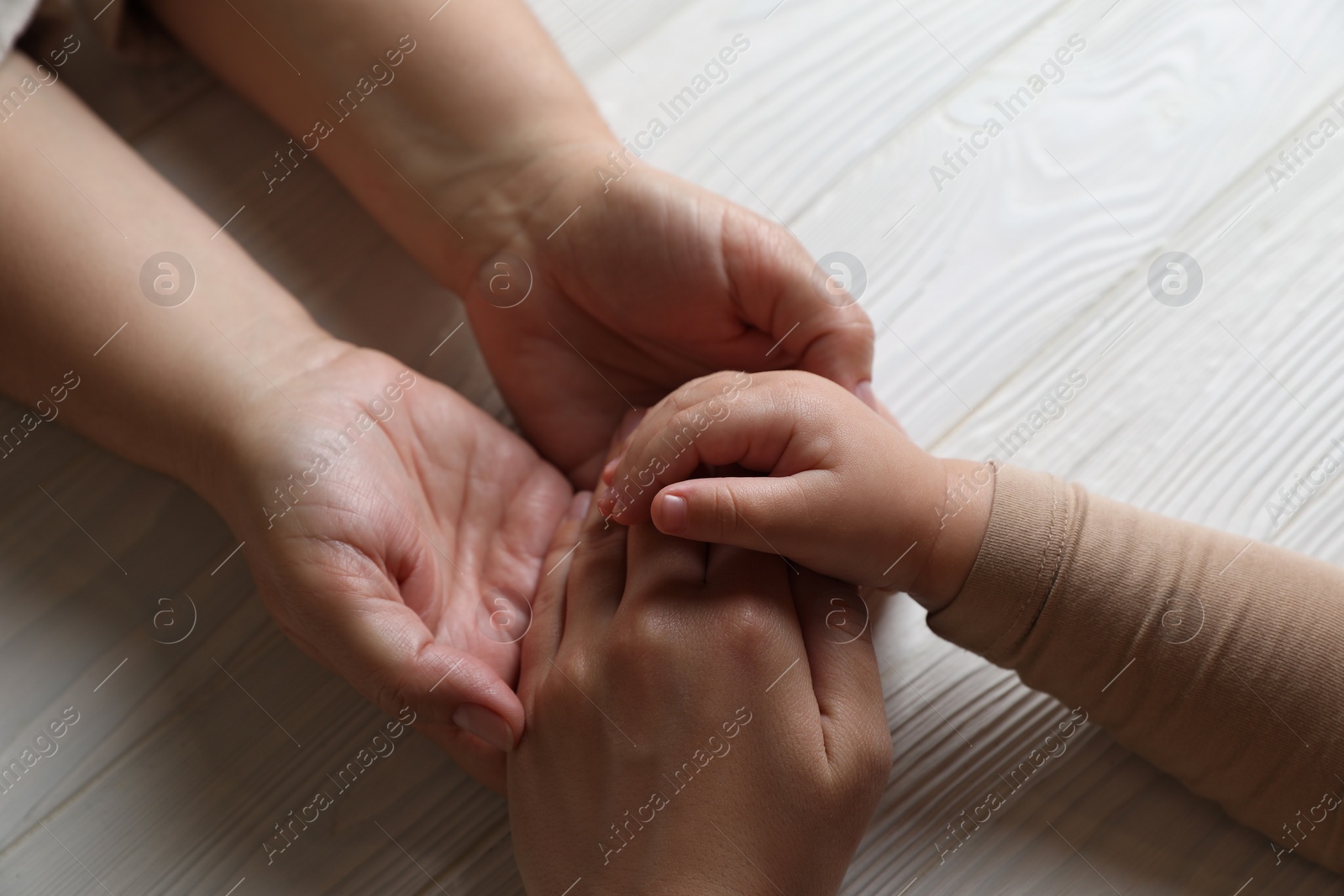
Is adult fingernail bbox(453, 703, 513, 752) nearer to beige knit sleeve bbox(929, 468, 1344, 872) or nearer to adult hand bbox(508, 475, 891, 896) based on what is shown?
adult hand bbox(508, 475, 891, 896)

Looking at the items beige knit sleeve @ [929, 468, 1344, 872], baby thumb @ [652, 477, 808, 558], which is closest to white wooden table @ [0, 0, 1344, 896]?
beige knit sleeve @ [929, 468, 1344, 872]

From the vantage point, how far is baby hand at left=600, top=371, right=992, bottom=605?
26.1 inches

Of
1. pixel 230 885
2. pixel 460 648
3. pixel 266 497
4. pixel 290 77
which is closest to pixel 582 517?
pixel 460 648

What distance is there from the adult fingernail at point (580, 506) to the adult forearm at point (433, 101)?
232mm

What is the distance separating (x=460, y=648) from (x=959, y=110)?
71cm

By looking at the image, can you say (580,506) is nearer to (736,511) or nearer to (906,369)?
(736,511)

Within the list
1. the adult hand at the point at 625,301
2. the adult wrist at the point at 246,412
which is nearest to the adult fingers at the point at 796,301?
the adult hand at the point at 625,301

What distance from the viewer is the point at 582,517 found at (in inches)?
31.5

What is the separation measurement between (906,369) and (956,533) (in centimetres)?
22

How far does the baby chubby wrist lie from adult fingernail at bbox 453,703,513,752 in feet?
1.08

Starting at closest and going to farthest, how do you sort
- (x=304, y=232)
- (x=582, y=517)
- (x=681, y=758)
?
(x=681, y=758)
(x=582, y=517)
(x=304, y=232)

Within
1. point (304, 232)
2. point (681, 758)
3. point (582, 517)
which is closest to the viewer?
point (681, 758)

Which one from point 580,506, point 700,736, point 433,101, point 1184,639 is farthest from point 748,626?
point 433,101

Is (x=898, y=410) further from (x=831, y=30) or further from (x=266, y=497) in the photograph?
(x=266, y=497)
